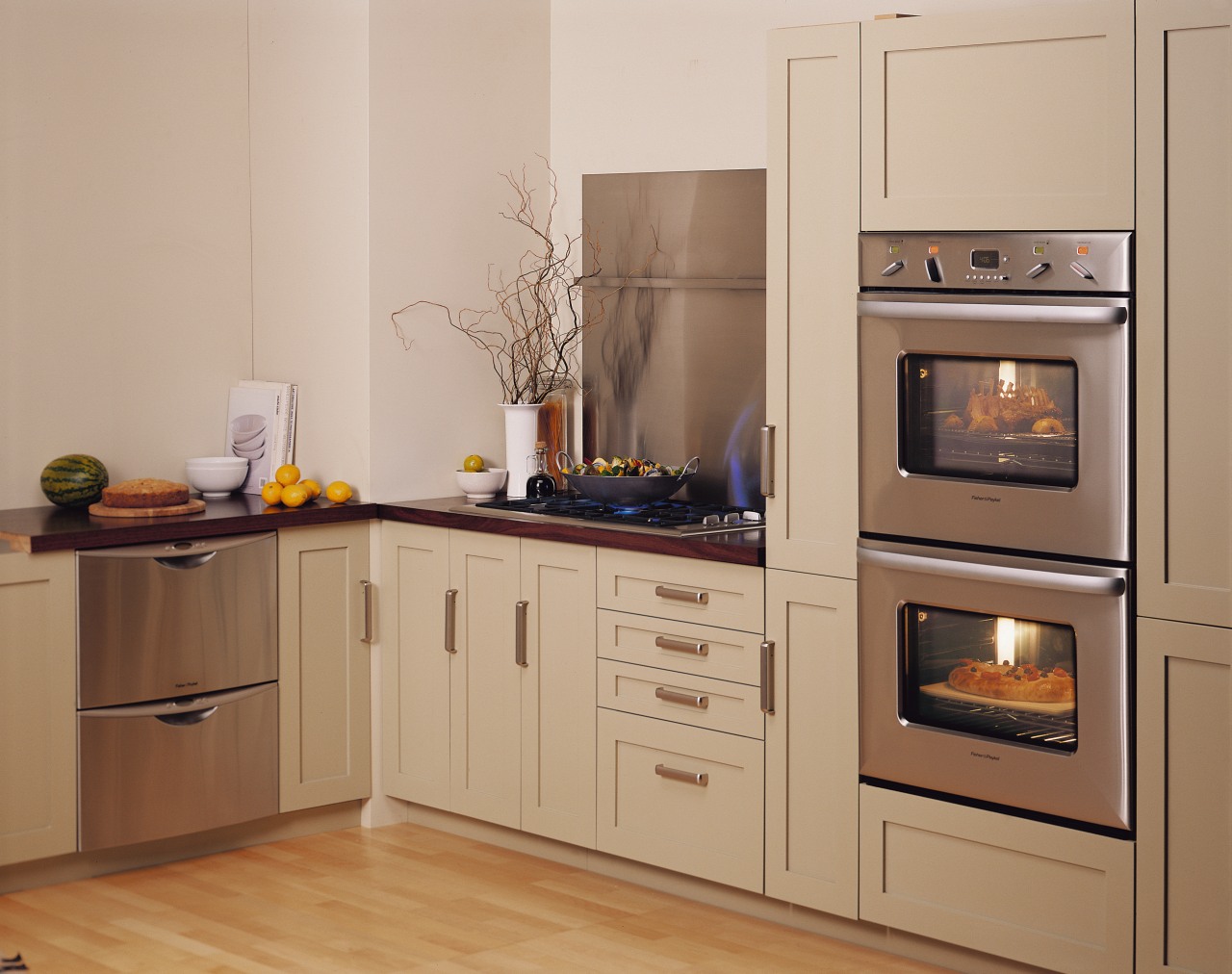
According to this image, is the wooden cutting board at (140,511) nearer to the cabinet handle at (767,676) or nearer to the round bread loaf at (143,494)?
the round bread loaf at (143,494)

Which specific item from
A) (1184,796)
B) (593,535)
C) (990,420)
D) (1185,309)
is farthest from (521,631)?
(1185,309)

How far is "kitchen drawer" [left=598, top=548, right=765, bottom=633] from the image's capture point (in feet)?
11.5

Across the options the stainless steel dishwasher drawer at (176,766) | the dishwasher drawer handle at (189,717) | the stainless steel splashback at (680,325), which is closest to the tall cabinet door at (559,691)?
the stainless steel splashback at (680,325)

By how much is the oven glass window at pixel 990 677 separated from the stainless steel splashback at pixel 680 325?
3.27 ft

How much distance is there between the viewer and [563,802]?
154 inches

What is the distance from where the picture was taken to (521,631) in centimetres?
395

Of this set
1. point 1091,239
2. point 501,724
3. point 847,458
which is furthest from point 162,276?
point 1091,239

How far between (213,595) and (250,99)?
150 centimetres

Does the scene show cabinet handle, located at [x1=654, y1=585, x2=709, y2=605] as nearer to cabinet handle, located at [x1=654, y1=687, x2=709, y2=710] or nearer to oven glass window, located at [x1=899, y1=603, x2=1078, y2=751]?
cabinet handle, located at [x1=654, y1=687, x2=709, y2=710]

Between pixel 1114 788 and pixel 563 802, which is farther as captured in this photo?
pixel 563 802

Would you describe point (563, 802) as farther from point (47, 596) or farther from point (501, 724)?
point (47, 596)

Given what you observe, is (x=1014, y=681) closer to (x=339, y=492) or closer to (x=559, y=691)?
(x=559, y=691)

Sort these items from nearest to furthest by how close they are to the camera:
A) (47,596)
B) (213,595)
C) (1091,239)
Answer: (1091,239), (47,596), (213,595)

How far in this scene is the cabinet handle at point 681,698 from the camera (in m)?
3.60
